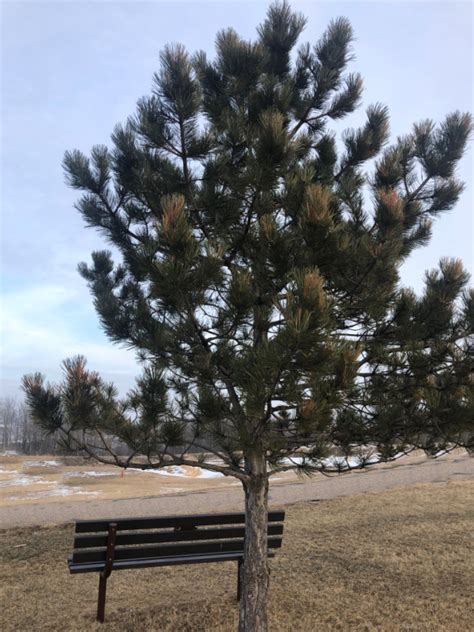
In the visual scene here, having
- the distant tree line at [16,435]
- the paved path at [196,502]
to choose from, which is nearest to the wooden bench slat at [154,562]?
the paved path at [196,502]

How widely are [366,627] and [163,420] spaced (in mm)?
Answer: 2591

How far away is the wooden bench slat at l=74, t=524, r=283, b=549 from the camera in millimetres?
4793

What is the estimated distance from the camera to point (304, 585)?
5.47m

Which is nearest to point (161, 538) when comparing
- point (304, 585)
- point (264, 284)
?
point (304, 585)

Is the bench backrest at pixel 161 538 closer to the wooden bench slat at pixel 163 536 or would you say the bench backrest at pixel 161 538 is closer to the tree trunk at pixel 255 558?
the wooden bench slat at pixel 163 536

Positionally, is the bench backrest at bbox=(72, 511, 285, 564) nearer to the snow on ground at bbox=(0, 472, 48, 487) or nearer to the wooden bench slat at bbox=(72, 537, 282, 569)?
the wooden bench slat at bbox=(72, 537, 282, 569)

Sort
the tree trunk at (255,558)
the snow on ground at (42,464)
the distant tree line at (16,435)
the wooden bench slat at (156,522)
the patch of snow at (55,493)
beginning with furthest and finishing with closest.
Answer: the distant tree line at (16,435)
the snow on ground at (42,464)
the patch of snow at (55,493)
the wooden bench slat at (156,522)
the tree trunk at (255,558)

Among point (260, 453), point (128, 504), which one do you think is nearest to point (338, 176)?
point (260, 453)

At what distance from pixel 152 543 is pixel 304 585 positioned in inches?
70.6

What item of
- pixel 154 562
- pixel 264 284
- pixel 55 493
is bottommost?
pixel 55 493

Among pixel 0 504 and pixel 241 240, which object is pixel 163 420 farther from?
pixel 0 504

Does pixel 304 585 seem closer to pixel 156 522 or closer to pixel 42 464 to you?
pixel 156 522

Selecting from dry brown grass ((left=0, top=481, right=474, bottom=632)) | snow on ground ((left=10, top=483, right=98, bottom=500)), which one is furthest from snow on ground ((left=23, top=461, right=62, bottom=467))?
dry brown grass ((left=0, top=481, right=474, bottom=632))

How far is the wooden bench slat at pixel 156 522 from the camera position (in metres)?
4.84
